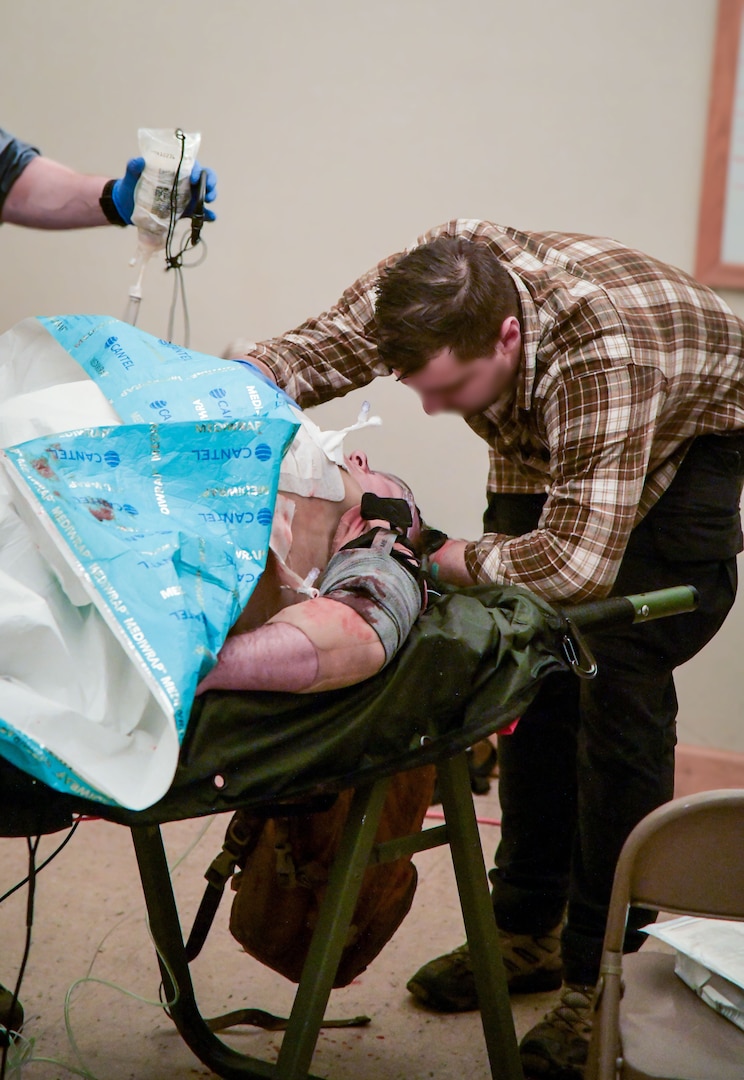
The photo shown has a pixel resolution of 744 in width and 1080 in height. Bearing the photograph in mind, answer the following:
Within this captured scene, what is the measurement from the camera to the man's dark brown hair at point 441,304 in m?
1.40

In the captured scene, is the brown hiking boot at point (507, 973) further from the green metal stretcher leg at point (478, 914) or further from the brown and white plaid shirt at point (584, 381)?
the brown and white plaid shirt at point (584, 381)

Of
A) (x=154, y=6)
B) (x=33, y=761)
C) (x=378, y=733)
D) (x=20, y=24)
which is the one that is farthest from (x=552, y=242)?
(x=20, y=24)

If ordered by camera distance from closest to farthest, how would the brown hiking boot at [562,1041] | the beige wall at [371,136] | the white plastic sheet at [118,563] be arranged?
the white plastic sheet at [118,563]
the brown hiking boot at [562,1041]
the beige wall at [371,136]

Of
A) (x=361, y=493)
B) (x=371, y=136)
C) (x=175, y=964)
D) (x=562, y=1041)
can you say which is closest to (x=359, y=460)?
(x=361, y=493)

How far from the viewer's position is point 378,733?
110 centimetres

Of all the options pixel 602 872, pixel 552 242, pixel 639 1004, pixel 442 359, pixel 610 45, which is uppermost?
pixel 610 45

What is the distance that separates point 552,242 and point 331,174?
3.42 ft

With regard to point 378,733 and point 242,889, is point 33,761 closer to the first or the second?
point 378,733

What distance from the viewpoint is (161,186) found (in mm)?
1605

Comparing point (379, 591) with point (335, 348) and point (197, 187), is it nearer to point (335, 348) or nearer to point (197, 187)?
point (335, 348)

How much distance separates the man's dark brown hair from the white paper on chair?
78 centimetres

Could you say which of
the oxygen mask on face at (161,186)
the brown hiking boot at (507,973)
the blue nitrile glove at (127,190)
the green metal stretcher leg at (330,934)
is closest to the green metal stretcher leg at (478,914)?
the green metal stretcher leg at (330,934)

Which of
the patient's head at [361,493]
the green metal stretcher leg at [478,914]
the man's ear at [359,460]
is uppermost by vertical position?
the man's ear at [359,460]

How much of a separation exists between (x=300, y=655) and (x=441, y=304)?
0.58m
